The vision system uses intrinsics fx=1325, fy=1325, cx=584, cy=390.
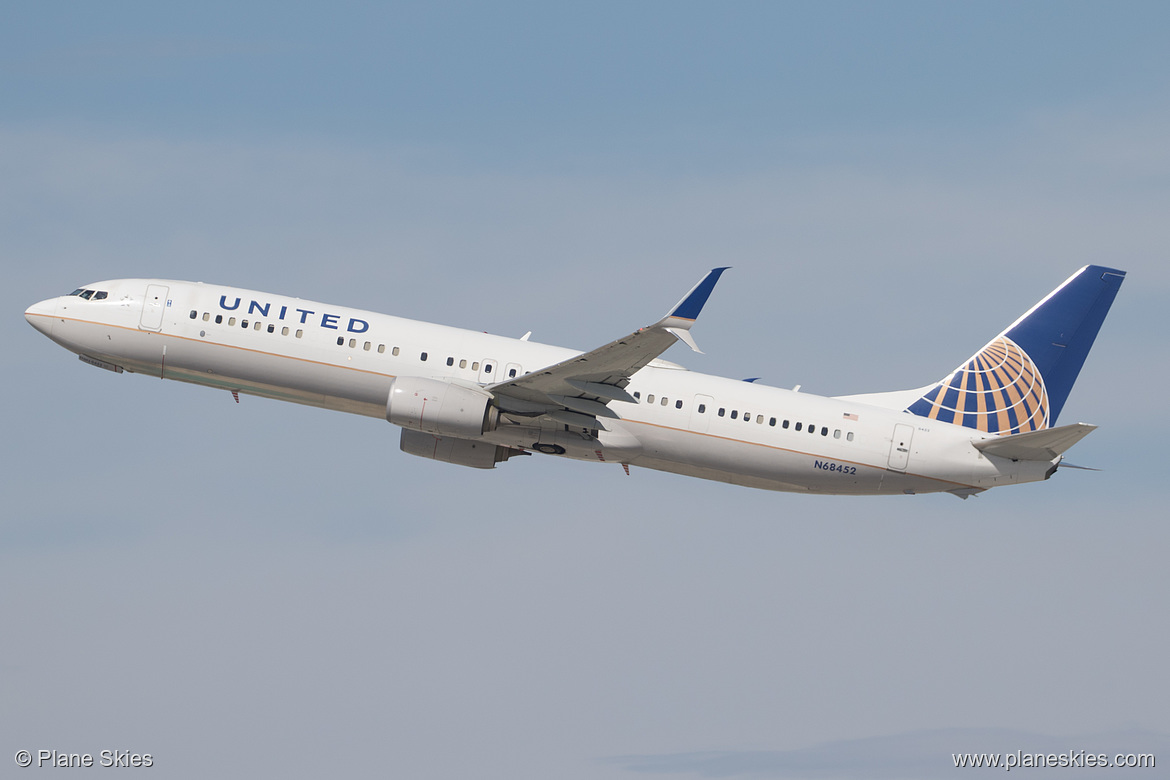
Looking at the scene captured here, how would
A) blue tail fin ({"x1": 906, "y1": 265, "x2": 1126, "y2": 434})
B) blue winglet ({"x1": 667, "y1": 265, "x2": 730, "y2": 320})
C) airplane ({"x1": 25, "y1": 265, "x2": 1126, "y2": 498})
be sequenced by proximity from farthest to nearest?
blue tail fin ({"x1": 906, "y1": 265, "x2": 1126, "y2": 434}) → airplane ({"x1": 25, "y1": 265, "x2": 1126, "y2": 498}) → blue winglet ({"x1": 667, "y1": 265, "x2": 730, "y2": 320})

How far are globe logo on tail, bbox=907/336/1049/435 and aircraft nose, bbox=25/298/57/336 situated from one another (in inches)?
1265

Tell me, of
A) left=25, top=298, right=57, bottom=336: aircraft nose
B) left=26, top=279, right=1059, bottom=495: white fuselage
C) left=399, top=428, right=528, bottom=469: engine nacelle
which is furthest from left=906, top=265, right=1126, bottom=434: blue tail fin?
left=25, top=298, right=57, bottom=336: aircraft nose

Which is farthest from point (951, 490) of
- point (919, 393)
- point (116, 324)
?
point (116, 324)

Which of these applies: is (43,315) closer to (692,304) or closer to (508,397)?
(508,397)

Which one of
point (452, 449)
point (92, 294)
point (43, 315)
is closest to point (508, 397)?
point (452, 449)

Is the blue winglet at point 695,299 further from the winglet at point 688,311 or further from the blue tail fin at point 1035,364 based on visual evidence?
the blue tail fin at point 1035,364

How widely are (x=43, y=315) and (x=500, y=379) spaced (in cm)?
1699

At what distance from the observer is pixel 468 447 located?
4916 cm

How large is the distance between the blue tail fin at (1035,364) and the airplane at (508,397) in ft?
6.80

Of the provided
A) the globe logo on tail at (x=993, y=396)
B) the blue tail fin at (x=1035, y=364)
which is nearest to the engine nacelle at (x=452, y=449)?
the globe logo on tail at (x=993, y=396)

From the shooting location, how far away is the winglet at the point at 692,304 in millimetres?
40469

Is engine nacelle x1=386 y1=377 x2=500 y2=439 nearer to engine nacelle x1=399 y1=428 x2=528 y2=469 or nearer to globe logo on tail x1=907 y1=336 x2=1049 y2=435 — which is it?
engine nacelle x1=399 y1=428 x2=528 y2=469

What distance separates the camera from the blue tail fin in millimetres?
51031

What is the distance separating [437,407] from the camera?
4506 centimetres
